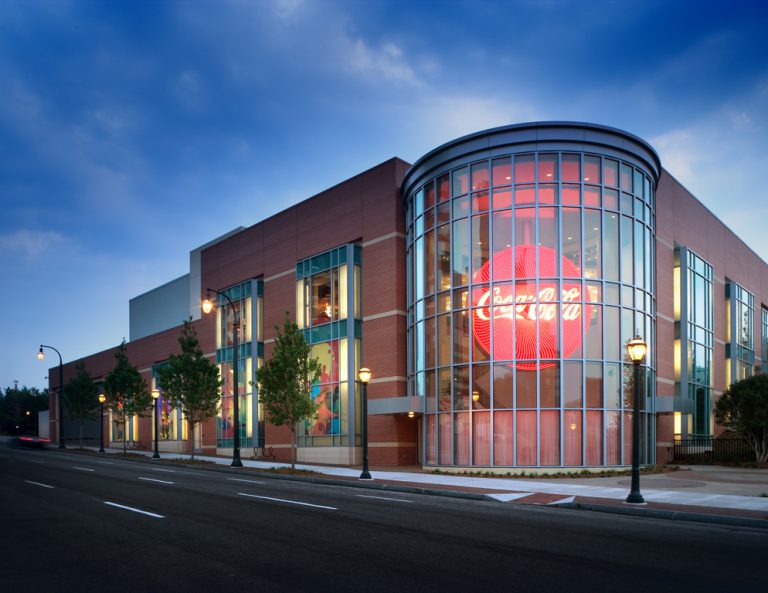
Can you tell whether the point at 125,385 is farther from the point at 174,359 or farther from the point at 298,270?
the point at 298,270

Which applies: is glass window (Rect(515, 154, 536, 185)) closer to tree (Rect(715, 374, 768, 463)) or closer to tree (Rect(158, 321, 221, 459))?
tree (Rect(715, 374, 768, 463))

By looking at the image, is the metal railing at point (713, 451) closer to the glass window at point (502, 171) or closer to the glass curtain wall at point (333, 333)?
the glass curtain wall at point (333, 333)

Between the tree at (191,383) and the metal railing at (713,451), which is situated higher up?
the tree at (191,383)

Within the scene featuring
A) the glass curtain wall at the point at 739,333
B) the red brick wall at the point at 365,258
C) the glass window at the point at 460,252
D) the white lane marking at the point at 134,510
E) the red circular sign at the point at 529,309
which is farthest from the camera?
the glass curtain wall at the point at 739,333

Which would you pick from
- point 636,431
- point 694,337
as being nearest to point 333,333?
point 694,337

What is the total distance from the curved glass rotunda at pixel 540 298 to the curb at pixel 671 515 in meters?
9.19

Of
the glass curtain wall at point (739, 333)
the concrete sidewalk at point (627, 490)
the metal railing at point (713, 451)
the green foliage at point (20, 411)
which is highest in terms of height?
the glass curtain wall at point (739, 333)

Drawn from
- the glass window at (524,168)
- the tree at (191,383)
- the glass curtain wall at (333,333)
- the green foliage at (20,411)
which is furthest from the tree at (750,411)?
the green foliage at (20,411)

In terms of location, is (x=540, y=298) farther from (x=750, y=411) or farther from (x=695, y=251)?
(x=695, y=251)

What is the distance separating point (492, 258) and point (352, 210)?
10.9 m

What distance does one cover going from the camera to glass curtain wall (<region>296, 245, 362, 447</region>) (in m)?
34.4

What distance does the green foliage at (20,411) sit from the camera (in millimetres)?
111562

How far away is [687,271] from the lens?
3622cm

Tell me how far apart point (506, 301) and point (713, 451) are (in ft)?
51.7
